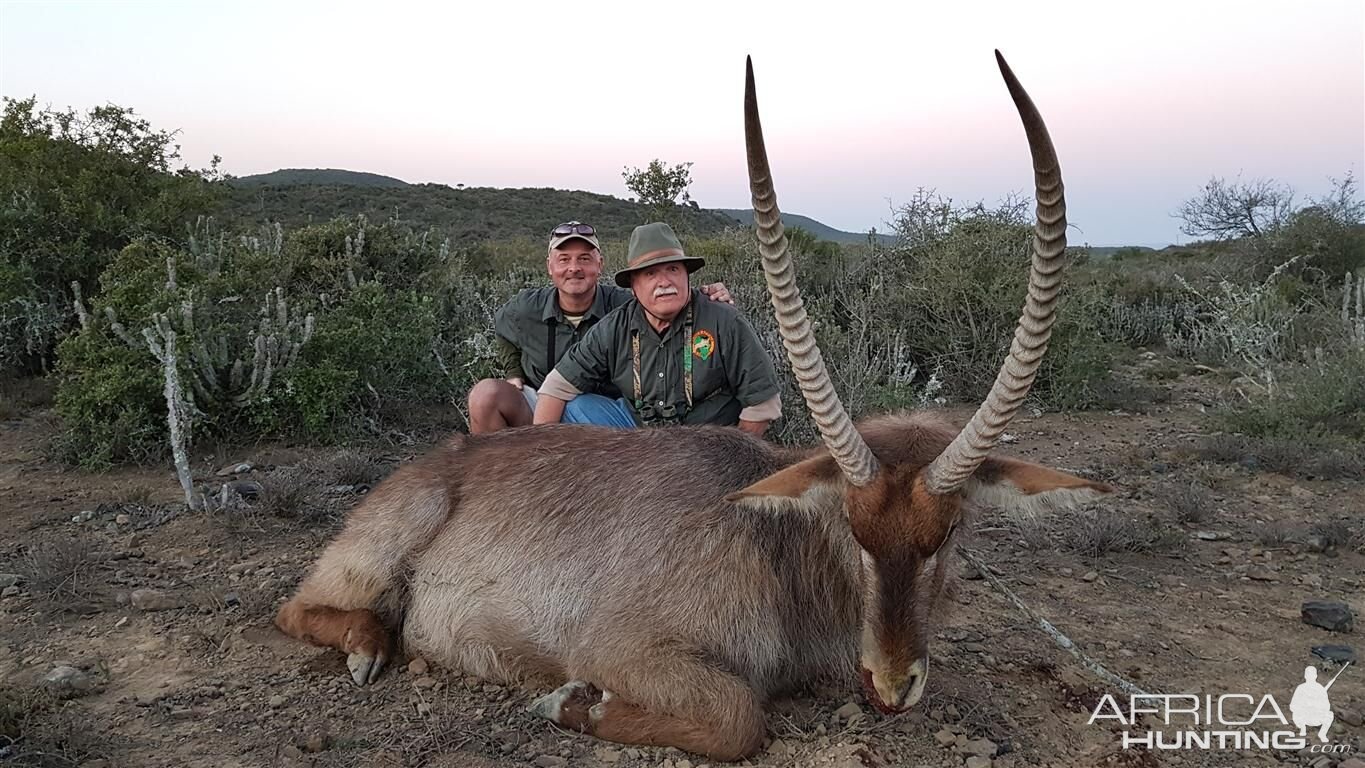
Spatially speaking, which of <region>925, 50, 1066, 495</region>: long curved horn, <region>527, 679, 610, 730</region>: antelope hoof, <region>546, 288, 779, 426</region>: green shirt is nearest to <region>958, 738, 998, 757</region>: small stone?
<region>925, 50, 1066, 495</region>: long curved horn

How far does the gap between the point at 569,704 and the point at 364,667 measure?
1.13 meters

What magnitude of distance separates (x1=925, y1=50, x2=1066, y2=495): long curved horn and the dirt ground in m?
1.06

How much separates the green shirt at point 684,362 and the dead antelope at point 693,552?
1.22 meters

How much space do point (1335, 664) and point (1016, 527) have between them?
2.18 metres

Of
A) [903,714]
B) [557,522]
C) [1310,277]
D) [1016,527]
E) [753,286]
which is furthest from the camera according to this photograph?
[1310,277]

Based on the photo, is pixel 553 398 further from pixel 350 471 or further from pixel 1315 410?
pixel 1315 410

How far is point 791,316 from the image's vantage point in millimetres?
2947

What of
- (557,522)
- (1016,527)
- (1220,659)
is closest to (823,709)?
(557,522)

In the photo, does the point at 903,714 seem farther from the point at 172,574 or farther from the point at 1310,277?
the point at 1310,277

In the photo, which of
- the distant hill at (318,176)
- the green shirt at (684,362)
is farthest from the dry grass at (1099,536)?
the distant hill at (318,176)

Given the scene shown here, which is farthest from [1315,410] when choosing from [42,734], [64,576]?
[64,576]

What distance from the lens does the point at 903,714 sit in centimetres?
379

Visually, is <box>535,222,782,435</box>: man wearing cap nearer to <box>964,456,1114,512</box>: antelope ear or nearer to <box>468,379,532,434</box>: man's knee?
<box>468,379,532,434</box>: man's knee

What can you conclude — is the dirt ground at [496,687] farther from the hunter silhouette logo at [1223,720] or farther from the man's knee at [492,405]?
the man's knee at [492,405]
